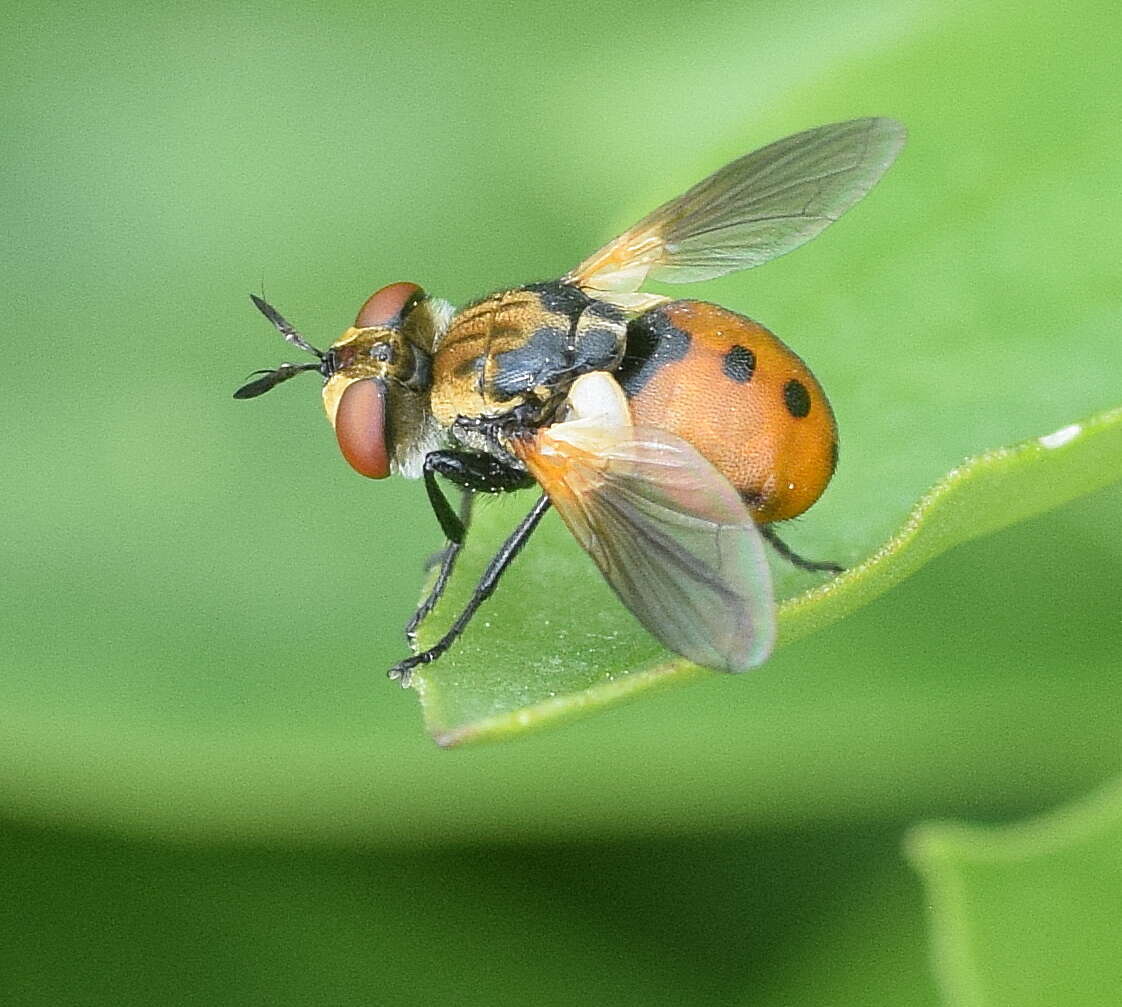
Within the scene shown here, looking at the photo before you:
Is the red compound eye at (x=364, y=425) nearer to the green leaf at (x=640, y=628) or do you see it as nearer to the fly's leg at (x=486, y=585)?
the fly's leg at (x=486, y=585)

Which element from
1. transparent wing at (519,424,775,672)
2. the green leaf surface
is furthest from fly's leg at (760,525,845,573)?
transparent wing at (519,424,775,672)

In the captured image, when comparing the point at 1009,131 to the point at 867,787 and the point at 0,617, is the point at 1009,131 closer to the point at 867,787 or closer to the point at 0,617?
the point at 867,787

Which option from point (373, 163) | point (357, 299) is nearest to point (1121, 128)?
point (357, 299)

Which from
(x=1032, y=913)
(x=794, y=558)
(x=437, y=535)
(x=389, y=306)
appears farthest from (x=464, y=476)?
(x=1032, y=913)

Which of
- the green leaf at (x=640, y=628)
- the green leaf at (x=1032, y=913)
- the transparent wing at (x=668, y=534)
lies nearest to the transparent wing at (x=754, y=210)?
the transparent wing at (x=668, y=534)

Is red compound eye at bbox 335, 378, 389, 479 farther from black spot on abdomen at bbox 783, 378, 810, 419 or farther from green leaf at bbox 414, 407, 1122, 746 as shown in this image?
black spot on abdomen at bbox 783, 378, 810, 419

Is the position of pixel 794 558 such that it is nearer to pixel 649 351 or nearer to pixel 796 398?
pixel 796 398
